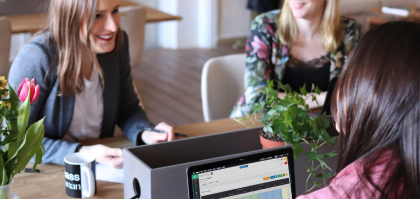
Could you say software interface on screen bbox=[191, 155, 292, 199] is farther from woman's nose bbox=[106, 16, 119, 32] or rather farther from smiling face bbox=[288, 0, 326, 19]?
smiling face bbox=[288, 0, 326, 19]

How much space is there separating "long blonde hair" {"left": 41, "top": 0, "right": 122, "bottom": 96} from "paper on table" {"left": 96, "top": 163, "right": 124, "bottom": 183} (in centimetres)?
37

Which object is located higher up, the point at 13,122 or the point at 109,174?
the point at 13,122

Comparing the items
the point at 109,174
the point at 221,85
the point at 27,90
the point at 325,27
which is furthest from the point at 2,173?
the point at 325,27

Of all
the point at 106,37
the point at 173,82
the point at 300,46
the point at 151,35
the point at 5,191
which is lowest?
the point at 173,82

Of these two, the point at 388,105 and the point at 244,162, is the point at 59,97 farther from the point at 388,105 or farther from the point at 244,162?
the point at 388,105

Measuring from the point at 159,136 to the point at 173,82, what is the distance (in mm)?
3293

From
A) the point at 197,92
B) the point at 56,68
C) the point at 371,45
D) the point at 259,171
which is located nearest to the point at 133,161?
the point at 259,171

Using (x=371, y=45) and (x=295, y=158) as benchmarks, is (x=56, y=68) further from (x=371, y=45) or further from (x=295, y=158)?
(x=371, y=45)

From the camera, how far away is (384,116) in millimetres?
806

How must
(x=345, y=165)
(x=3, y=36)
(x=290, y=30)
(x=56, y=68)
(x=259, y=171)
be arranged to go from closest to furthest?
(x=345, y=165), (x=259, y=171), (x=56, y=68), (x=290, y=30), (x=3, y=36)

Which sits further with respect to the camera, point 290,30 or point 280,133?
point 290,30

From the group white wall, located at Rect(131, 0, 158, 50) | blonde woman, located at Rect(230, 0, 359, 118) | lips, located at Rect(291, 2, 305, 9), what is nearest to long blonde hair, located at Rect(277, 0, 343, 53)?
blonde woman, located at Rect(230, 0, 359, 118)

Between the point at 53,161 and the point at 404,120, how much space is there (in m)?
1.06

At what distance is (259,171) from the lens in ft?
3.47
